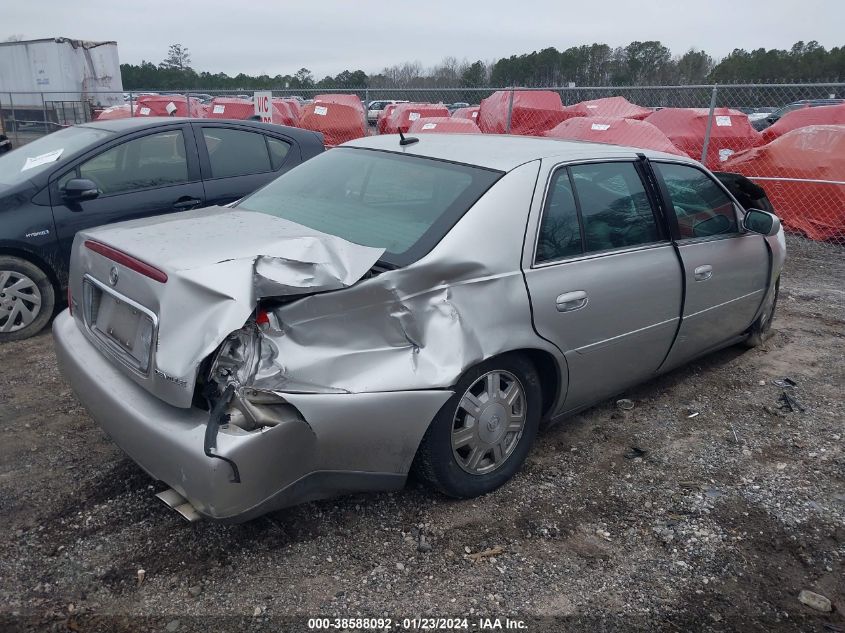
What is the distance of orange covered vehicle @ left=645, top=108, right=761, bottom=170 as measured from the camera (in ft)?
38.4

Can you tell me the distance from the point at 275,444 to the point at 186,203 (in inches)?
150

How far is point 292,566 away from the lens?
108 inches

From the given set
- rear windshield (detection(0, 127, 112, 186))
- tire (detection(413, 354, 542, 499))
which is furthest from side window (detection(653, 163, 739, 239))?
rear windshield (detection(0, 127, 112, 186))

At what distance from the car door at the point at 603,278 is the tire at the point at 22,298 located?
381cm

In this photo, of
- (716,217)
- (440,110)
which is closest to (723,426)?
(716,217)

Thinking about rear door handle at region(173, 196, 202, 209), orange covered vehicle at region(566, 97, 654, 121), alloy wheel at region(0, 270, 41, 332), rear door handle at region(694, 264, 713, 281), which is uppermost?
orange covered vehicle at region(566, 97, 654, 121)

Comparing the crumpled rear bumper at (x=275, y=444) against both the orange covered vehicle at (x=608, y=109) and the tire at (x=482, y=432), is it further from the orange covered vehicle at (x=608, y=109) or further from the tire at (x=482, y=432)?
the orange covered vehicle at (x=608, y=109)

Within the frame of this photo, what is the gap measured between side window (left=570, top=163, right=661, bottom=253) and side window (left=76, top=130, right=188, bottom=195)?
3.60 metres

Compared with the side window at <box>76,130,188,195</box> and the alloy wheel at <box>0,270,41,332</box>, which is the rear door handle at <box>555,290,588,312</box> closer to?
the side window at <box>76,130,188,195</box>

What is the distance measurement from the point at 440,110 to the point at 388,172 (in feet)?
46.1

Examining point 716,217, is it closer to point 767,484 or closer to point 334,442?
point 767,484

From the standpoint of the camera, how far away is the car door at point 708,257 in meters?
4.02

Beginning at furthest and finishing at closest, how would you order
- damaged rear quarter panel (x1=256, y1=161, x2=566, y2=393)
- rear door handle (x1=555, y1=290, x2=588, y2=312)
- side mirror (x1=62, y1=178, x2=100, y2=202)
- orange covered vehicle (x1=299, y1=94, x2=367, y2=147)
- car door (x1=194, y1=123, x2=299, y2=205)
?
orange covered vehicle (x1=299, y1=94, x2=367, y2=147), car door (x1=194, y1=123, x2=299, y2=205), side mirror (x1=62, y1=178, x2=100, y2=202), rear door handle (x1=555, y1=290, x2=588, y2=312), damaged rear quarter panel (x1=256, y1=161, x2=566, y2=393)

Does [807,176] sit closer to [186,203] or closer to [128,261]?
[186,203]
